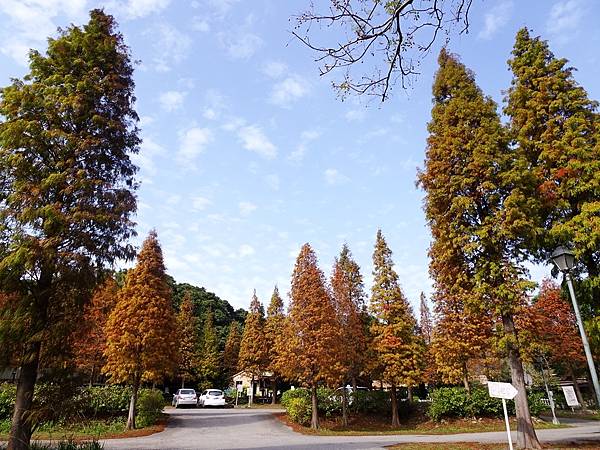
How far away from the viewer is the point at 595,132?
12.7 meters

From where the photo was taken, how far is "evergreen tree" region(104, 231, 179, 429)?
18.5 meters

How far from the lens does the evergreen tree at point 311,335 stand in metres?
19.8

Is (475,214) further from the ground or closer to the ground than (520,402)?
further from the ground

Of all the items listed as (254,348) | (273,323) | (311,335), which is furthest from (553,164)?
(254,348)

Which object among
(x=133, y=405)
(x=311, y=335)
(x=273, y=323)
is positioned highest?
(x=273, y=323)

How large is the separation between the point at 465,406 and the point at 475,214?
1435 centimetres

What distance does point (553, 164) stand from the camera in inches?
515

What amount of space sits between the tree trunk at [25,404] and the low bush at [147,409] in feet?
37.3

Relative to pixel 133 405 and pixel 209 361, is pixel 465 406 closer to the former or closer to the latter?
pixel 133 405

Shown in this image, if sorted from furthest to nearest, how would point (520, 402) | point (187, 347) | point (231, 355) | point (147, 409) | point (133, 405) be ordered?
1. point (231, 355)
2. point (187, 347)
3. point (147, 409)
4. point (133, 405)
5. point (520, 402)

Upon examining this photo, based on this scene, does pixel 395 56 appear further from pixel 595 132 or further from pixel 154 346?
pixel 154 346

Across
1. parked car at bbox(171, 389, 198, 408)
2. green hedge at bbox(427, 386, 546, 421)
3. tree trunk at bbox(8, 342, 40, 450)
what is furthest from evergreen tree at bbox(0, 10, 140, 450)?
parked car at bbox(171, 389, 198, 408)

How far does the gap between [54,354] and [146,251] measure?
12097mm

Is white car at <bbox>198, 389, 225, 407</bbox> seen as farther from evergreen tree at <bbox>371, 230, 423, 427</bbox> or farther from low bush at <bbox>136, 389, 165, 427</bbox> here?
evergreen tree at <bbox>371, 230, 423, 427</bbox>
